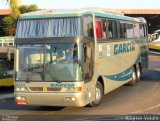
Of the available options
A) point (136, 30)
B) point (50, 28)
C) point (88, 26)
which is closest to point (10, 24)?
point (136, 30)

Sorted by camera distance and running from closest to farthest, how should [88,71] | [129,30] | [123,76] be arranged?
[88,71], [123,76], [129,30]

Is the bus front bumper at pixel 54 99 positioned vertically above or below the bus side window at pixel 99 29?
below

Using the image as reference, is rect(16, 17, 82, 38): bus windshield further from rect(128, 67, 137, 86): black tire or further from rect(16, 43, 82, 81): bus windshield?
rect(128, 67, 137, 86): black tire

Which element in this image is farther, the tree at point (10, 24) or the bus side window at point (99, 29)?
the tree at point (10, 24)

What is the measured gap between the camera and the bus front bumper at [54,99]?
14.3 metres

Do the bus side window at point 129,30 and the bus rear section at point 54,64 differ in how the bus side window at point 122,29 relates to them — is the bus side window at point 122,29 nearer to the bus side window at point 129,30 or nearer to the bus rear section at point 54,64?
the bus side window at point 129,30

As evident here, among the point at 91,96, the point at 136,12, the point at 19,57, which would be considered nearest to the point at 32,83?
the point at 19,57

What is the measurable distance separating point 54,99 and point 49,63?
1.11m

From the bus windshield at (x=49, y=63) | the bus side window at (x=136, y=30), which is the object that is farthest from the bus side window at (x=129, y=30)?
the bus windshield at (x=49, y=63)

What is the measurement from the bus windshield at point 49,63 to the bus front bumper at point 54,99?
0.47 m

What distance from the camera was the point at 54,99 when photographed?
14375 millimetres

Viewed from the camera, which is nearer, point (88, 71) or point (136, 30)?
point (88, 71)

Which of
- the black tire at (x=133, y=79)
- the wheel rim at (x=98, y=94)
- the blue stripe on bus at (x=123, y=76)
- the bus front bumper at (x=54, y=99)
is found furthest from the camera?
the black tire at (x=133, y=79)

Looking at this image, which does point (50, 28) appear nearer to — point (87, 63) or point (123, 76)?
point (87, 63)
